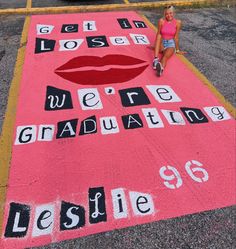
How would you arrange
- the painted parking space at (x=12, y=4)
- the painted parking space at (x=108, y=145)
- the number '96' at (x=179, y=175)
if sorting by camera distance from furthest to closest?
the painted parking space at (x=12, y=4)
the number '96' at (x=179, y=175)
the painted parking space at (x=108, y=145)

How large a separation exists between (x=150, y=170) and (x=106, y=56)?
3.29 meters

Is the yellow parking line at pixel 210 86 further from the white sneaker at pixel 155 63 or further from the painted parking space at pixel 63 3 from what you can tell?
the painted parking space at pixel 63 3

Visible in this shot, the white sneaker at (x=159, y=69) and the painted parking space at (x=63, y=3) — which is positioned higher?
the painted parking space at (x=63, y=3)

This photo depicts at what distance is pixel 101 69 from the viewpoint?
21.1 feet

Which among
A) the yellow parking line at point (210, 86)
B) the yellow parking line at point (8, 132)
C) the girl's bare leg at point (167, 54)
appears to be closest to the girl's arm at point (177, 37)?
the yellow parking line at point (210, 86)

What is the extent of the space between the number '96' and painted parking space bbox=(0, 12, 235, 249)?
1cm

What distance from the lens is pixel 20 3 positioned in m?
9.55

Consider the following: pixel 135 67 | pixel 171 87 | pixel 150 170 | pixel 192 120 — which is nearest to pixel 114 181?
pixel 150 170

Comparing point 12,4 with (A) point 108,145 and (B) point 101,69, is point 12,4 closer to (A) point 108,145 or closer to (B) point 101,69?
(B) point 101,69

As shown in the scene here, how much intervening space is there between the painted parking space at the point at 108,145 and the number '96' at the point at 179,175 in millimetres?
13

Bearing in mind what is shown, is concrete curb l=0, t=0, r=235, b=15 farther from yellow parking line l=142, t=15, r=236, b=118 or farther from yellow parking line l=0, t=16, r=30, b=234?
yellow parking line l=142, t=15, r=236, b=118

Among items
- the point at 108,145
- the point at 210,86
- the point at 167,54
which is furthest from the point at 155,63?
the point at 108,145

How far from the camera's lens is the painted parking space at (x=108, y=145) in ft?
12.5

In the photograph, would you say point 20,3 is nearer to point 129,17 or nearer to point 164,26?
point 129,17
